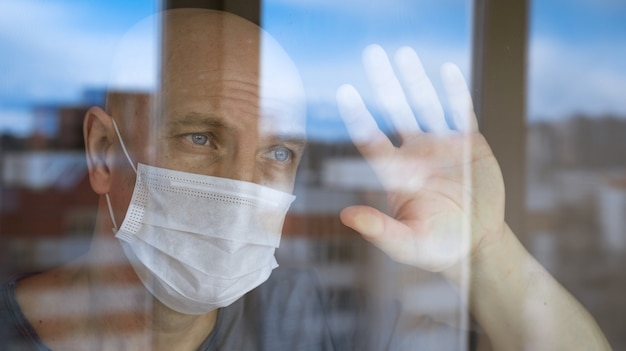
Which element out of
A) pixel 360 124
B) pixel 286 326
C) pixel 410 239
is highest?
pixel 360 124

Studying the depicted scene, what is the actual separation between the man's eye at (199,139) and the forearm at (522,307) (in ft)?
1.98

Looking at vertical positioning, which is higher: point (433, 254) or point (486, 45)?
point (486, 45)

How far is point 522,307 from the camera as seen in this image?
4.99 feet

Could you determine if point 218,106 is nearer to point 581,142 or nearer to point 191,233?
point 191,233

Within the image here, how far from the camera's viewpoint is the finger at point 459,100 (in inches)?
63.7

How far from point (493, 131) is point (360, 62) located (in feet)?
1.15

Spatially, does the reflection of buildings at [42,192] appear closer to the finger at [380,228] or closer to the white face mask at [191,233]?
the white face mask at [191,233]

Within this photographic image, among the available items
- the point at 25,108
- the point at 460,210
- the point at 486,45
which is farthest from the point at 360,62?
the point at 25,108

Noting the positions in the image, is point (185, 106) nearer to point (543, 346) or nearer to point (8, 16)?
point (8, 16)

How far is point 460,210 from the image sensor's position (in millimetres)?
1507

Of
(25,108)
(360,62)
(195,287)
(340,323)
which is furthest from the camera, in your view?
(360,62)

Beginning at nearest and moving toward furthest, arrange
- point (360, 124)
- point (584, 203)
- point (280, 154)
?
1. point (280, 154)
2. point (360, 124)
3. point (584, 203)

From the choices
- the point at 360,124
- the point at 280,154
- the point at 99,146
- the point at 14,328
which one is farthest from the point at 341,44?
the point at 14,328

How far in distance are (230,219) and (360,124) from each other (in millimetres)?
404
